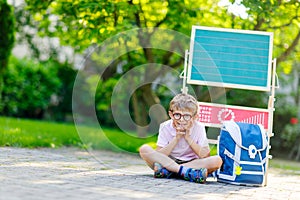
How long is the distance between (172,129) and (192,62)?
1.33 metres

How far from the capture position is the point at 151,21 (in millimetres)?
8078

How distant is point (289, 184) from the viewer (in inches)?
214

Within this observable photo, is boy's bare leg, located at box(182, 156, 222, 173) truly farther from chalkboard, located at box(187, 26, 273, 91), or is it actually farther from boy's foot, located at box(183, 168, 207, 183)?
chalkboard, located at box(187, 26, 273, 91)

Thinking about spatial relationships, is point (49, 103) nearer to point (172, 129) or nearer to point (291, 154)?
point (291, 154)

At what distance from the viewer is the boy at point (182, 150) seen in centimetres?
459

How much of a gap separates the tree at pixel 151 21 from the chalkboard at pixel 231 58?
19.7 inches

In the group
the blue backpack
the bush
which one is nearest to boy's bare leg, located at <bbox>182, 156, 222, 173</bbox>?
the blue backpack

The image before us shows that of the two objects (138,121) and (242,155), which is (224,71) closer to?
(242,155)

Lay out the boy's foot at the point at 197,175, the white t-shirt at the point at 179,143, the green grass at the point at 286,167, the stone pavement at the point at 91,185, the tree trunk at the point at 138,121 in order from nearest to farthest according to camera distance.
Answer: the stone pavement at the point at 91,185, the boy's foot at the point at 197,175, the white t-shirt at the point at 179,143, the green grass at the point at 286,167, the tree trunk at the point at 138,121

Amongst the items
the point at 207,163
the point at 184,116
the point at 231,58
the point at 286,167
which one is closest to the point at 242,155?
the point at 207,163

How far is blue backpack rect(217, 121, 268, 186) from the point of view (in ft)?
15.7

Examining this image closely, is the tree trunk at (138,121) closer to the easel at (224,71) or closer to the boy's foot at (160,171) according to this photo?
the easel at (224,71)

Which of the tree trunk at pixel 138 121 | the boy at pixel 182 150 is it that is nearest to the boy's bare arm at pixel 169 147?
the boy at pixel 182 150

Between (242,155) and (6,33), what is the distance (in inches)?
225
